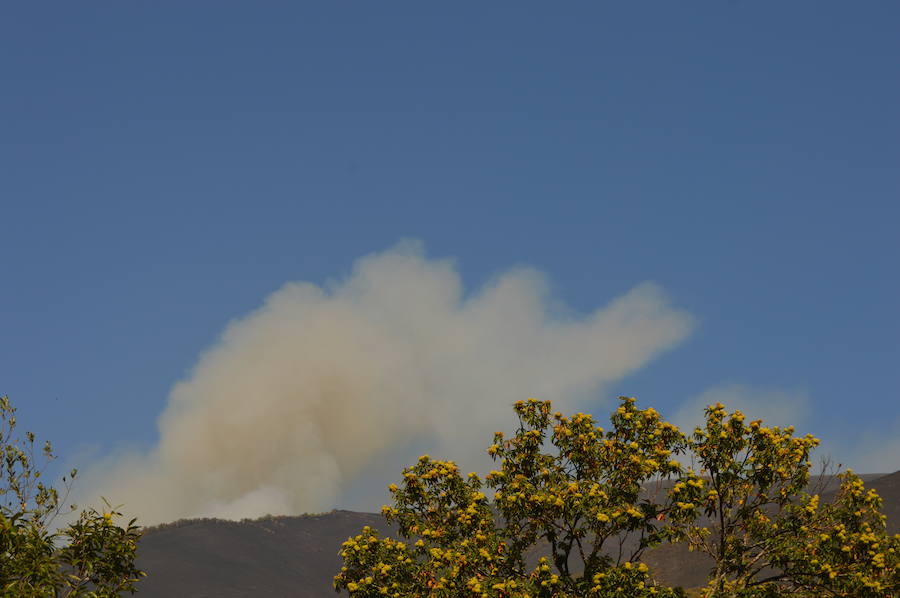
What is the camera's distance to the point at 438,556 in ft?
87.8

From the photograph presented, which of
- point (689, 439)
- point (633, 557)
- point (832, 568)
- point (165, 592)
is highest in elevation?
point (165, 592)

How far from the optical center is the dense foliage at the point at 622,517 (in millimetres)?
27391

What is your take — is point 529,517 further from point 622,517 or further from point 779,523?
point 779,523

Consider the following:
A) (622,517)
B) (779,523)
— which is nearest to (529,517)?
(622,517)

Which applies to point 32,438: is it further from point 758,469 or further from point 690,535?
point 758,469

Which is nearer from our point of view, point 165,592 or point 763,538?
point 763,538

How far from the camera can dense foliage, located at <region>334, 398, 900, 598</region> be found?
Result: 89.9 feet

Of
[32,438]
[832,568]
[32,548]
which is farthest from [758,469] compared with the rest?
[32,438]

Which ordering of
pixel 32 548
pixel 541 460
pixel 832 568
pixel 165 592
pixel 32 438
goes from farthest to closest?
1. pixel 165 592
2. pixel 32 438
3. pixel 541 460
4. pixel 832 568
5. pixel 32 548

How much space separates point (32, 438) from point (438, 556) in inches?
578

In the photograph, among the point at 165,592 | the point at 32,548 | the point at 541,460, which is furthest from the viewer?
the point at 165,592

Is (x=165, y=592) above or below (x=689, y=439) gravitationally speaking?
above

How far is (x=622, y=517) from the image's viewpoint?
2669cm

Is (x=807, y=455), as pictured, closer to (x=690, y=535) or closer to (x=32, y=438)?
(x=690, y=535)
